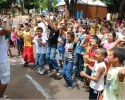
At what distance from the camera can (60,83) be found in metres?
5.27

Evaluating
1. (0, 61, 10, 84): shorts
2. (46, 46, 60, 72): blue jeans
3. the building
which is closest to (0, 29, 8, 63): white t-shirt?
(0, 61, 10, 84): shorts

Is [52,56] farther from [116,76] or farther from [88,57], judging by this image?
[116,76]

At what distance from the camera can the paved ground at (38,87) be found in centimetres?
450

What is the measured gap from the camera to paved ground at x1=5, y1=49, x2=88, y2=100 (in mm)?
4500

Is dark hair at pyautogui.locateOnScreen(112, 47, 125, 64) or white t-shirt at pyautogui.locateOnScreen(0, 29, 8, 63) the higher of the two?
dark hair at pyautogui.locateOnScreen(112, 47, 125, 64)

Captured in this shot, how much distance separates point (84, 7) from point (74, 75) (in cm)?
2381

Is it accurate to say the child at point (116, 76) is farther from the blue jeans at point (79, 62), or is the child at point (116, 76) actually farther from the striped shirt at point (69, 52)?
the blue jeans at point (79, 62)

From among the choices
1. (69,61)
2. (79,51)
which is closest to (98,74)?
(69,61)

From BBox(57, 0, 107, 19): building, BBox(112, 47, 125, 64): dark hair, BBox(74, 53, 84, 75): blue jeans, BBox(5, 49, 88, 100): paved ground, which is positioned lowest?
BBox(5, 49, 88, 100): paved ground

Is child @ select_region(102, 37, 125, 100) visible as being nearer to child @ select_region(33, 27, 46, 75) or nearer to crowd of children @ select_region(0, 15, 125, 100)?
crowd of children @ select_region(0, 15, 125, 100)

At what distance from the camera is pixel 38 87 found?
5.00 m

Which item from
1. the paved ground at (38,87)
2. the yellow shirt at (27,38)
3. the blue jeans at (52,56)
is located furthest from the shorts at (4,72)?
the yellow shirt at (27,38)

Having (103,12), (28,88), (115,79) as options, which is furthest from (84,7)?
(115,79)

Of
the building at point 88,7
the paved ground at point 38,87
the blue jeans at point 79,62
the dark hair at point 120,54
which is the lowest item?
the paved ground at point 38,87
